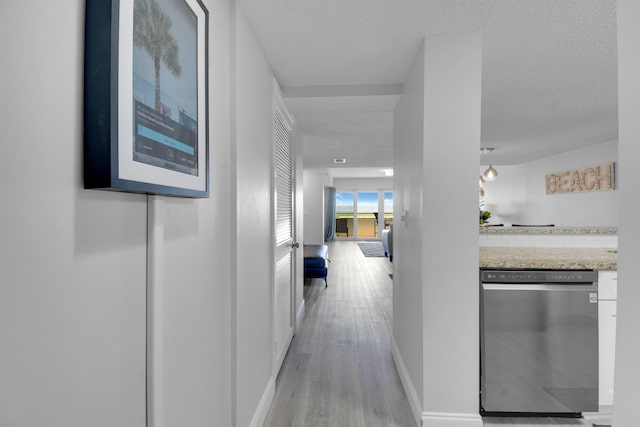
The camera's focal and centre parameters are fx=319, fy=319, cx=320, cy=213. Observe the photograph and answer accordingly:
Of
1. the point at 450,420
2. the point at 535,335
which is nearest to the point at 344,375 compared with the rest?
the point at 450,420

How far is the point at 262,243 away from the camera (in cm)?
195

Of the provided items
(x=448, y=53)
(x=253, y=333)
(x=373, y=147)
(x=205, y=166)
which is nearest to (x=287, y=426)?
(x=253, y=333)

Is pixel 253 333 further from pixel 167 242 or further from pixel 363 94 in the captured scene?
pixel 363 94

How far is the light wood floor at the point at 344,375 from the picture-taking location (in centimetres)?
198

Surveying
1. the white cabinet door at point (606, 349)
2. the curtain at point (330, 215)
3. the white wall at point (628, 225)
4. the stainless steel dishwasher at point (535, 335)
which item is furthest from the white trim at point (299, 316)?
the curtain at point (330, 215)

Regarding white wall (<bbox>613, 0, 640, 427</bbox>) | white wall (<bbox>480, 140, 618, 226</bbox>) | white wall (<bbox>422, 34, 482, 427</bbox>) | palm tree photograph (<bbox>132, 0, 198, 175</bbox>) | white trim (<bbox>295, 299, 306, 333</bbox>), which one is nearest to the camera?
white wall (<bbox>613, 0, 640, 427</bbox>)

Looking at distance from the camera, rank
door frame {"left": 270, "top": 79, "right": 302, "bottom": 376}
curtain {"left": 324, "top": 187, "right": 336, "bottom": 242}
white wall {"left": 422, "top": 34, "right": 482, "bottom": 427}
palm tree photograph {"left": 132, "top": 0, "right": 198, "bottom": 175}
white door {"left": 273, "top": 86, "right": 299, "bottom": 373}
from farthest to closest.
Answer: curtain {"left": 324, "top": 187, "right": 336, "bottom": 242}, white door {"left": 273, "top": 86, "right": 299, "bottom": 373}, door frame {"left": 270, "top": 79, "right": 302, "bottom": 376}, white wall {"left": 422, "top": 34, "right": 482, "bottom": 427}, palm tree photograph {"left": 132, "top": 0, "right": 198, "bottom": 175}

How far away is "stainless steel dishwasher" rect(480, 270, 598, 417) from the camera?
195cm

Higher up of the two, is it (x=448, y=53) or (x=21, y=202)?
(x=448, y=53)

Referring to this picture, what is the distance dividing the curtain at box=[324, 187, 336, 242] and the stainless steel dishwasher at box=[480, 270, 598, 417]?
921 centimetres

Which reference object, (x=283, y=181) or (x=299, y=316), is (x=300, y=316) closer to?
(x=299, y=316)

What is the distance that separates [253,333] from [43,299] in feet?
4.27

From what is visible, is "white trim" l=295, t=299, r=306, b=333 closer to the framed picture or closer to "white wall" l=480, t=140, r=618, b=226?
the framed picture

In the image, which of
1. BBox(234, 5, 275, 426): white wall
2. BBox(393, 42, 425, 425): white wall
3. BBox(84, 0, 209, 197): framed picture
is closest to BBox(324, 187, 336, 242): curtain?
BBox(393, 42, 425, 425): white wall
